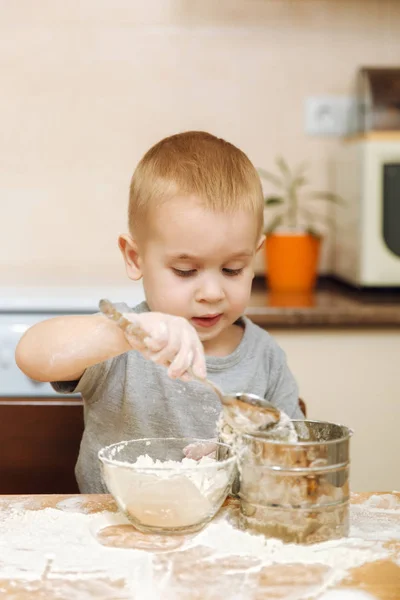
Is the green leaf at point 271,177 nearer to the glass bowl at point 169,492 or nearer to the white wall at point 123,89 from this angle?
the white wall at point 123,89

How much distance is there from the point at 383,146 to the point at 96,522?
4.80 feet

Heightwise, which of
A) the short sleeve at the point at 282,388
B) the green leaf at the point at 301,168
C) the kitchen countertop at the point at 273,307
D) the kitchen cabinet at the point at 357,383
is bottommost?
the kitchen cabinet at the point at 357,383

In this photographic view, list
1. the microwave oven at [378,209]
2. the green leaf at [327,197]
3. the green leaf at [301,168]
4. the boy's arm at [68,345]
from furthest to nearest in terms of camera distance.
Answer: the green leaf at [301,168]
the green leaf at [327,197]
the microwave oven at [378,209]
the boy's arm at [68,345]

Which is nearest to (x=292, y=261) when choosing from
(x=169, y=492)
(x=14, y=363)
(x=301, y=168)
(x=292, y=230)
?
(x=292, y=230)

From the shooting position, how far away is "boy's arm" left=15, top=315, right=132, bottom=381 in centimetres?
90

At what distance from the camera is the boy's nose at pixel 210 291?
102 centimetres

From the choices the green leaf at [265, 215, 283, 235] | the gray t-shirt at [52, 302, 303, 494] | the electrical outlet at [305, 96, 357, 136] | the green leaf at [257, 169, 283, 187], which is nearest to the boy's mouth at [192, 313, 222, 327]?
the gray t-shirt at [52, 302, 303, 494]

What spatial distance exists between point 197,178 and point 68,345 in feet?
0.96

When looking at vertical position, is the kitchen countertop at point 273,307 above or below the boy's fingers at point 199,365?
below

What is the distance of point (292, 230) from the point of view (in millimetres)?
2258

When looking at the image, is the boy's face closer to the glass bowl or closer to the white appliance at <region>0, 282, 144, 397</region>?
the glass bowl

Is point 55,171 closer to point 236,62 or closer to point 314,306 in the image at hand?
point 236,62

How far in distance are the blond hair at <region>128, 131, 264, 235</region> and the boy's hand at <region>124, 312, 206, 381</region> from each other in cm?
27

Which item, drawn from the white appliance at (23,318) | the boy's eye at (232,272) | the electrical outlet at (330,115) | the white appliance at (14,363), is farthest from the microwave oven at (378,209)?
the boy's eye at (232,272)
